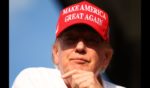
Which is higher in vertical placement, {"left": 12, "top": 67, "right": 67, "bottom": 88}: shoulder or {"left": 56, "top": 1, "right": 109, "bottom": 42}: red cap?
{"left": 56, "top": 1, "right": 109, "bottom": 42}: red cap

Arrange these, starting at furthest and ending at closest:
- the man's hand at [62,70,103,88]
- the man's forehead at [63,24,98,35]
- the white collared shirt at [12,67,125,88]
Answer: the white collared shirt at [12,67,125,88] < the man's forehead at [63,24,98,35] < the man's hand at [62,70,103,88]

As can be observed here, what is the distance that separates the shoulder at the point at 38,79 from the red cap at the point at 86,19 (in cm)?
24

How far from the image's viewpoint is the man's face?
3.86ft

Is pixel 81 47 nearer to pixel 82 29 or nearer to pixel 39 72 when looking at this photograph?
pixel 82 29

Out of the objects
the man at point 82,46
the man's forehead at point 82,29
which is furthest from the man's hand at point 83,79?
the man's forehead at point 82,29

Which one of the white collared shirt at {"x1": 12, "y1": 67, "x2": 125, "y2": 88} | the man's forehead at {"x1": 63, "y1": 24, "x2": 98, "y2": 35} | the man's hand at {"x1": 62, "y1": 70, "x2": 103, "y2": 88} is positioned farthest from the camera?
the white collared shirt at {"x1": 12, "y1": 67, "x2": 125, "y2": 88}

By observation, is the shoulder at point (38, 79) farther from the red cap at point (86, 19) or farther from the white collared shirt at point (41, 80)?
the red cap at point (86, 19)

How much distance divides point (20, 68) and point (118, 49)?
1.46 feet

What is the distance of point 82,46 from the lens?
119cm

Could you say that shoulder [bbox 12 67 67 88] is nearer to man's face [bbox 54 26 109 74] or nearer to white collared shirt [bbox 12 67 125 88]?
white collared shirt [bbox 12 67 125 88]

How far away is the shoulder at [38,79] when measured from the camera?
1424mm

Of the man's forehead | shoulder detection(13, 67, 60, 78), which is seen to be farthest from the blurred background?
the man's forehead

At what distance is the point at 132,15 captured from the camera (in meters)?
1.73
